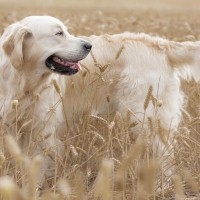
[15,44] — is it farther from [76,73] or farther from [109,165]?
[109,165]

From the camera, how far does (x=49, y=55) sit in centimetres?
358

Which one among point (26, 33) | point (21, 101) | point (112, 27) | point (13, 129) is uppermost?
point (112, 27)

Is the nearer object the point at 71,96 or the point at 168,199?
the point at 168,199

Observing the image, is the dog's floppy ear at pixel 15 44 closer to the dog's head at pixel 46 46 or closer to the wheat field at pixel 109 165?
the dog's head at pixel 46 46

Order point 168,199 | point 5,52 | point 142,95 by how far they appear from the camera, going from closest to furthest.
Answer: point 168,199 < point 5,52 < point 142,95

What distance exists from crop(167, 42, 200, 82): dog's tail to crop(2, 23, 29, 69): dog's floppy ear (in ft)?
4.28

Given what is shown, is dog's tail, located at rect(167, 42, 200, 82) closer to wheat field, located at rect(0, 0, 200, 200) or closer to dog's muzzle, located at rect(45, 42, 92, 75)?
wheat field, located at rect(0, 0, 200, 200)

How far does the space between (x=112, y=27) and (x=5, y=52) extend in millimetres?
3596

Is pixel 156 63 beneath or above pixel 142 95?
above

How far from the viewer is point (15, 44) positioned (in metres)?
3.47

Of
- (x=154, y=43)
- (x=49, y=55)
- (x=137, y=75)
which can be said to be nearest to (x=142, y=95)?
(x=137, y=75)

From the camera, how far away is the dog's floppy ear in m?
3.43

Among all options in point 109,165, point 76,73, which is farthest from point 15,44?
point 109,165

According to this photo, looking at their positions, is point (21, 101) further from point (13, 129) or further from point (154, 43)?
point (154, 43)
